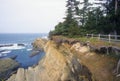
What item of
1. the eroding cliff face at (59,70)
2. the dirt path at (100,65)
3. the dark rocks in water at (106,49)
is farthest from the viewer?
the dark rocks in water at (106,49)

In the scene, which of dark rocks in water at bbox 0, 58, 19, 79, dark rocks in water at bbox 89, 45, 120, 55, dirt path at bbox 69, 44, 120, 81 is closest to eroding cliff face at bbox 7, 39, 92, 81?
dirt path at bbox 69, 44, 120, 81

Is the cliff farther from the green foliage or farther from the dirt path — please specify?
the green foliage

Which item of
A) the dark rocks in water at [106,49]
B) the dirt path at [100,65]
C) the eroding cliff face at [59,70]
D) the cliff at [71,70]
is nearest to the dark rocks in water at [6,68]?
the cliff at [71,70]

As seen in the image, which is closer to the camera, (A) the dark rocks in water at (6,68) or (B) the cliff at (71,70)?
(B) the cliff at (71,70)

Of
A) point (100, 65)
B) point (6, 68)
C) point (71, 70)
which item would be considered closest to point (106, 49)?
point (100, 65)

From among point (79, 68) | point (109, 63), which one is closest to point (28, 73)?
point (79, 68)

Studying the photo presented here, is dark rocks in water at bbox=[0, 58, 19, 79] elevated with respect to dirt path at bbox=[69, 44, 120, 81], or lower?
lower


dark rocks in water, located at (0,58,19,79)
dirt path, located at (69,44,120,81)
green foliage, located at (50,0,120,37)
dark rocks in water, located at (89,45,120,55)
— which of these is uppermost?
green foliage, located at (50,0,120,37)

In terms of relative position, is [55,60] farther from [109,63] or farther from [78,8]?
[78,8]

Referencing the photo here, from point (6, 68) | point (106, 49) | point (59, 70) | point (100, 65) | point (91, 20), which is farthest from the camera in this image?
point (91, 20)

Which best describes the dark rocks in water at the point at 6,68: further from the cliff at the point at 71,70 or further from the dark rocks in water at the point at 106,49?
the dark rocks in water at the point at 106,49

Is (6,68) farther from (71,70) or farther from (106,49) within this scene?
(71,70)

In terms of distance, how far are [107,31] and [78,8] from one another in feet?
57.3

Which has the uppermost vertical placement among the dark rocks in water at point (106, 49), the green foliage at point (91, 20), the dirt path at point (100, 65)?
the green foliage at point (91, 20)
